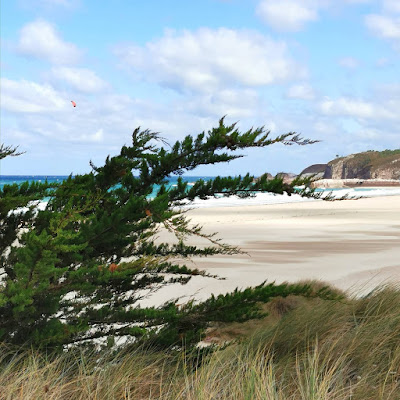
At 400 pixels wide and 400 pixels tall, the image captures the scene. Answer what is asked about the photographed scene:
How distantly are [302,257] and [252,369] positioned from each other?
965 cm

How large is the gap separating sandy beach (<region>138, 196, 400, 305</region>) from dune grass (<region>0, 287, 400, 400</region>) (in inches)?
35.8

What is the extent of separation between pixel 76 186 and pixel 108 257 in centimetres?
54

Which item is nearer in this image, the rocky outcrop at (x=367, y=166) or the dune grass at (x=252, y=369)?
the dune grass at (x=252, y=369)

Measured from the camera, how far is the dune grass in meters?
3.42

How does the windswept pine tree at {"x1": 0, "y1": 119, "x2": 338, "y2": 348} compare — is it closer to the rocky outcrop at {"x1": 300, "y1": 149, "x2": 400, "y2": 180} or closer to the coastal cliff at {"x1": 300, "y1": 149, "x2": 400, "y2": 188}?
the coastal cliff at {"x1": 300, "y1": 149, "x2": 400, "y2": 188}

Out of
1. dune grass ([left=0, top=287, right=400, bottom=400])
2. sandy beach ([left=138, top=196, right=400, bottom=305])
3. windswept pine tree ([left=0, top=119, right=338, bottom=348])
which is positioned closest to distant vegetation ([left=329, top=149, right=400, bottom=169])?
sandy beach ([left=138, top=196, right=400, bottom=305])

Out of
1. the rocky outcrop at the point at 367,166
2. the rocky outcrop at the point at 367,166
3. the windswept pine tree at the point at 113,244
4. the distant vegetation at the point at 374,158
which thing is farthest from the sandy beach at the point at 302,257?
the distant vegetation at the point at 374,158

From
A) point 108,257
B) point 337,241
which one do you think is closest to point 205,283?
point 108,257

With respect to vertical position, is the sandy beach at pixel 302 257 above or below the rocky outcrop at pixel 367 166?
below

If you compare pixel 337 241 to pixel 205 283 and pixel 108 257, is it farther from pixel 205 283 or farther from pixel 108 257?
pixel 108 257

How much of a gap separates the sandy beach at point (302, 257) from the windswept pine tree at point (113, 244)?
35.2 inches

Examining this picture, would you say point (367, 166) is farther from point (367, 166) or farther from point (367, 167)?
point (367, 167)

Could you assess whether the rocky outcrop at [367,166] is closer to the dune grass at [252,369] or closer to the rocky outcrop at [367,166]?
the rocky outcrop at [367,166]

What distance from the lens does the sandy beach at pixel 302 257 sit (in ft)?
30.3
